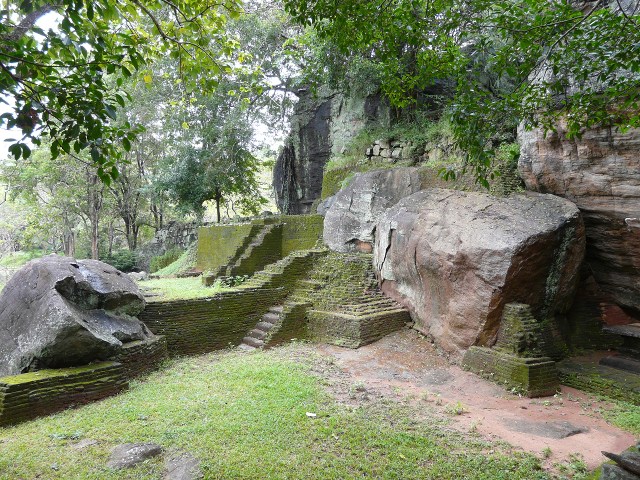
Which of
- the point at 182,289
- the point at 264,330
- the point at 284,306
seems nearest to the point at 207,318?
the point at 264,330

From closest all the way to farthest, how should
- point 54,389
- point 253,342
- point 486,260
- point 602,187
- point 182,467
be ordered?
point 182,467, point 54,389, point 486,260, point 602,187, point 253,342

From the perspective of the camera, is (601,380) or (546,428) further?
(601,380)

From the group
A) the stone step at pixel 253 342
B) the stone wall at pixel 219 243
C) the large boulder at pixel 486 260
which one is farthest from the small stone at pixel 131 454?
the stone wall at pixel 219 243

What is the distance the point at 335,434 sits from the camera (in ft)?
16.1

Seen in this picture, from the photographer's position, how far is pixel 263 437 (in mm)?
4805

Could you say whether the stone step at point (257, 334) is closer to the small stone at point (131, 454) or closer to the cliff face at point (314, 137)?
A: the small stone at point (131, 454)

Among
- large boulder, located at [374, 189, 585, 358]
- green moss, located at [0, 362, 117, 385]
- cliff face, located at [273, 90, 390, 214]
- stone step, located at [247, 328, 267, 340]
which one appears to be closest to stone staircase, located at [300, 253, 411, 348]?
large boulder, located at [374, 189, 585, 358]

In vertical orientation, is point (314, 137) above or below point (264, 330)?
above

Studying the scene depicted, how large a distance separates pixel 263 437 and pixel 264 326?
16.8ft

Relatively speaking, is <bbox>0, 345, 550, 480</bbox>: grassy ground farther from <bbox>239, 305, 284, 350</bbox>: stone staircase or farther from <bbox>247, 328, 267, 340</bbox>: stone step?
<bbox>247, 328, 267, 340</bbox>: stone step

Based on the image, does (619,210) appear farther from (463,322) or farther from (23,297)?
(23,297)

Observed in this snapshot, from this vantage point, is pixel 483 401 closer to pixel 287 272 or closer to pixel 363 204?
pixel 287 272

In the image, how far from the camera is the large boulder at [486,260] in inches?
298

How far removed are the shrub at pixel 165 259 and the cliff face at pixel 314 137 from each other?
580 centimetres
